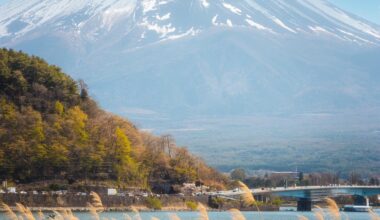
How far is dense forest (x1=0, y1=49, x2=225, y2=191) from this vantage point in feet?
219

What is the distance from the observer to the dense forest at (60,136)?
6662 cm

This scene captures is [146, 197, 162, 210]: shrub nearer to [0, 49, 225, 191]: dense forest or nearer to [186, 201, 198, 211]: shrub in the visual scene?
[0, 49, 225, 191]: dense forest

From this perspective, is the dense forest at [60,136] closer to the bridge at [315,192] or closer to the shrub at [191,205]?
the shrub at [191,205]

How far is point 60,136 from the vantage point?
68.6 metres

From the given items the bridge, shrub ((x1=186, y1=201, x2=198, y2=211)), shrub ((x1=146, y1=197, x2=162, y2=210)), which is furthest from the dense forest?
the bridge

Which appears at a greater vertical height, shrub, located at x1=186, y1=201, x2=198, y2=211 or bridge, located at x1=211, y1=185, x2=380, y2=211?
bridge, located at x1=211, y1=185, x2=380, y2=211

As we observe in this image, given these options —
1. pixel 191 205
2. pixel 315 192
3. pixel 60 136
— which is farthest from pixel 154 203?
pixel 315 192

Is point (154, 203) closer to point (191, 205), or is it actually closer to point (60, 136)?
point (191, 205)

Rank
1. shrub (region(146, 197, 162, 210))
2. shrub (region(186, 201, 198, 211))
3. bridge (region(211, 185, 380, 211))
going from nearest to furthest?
1. shrub (region(146, 197, 162, 210))
2. shrub (region(186, 201, 198, 211))
3. bridge (region(211, 185, 380, 211))

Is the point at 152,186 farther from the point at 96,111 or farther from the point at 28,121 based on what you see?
the point at 28,121

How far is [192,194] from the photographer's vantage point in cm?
7925

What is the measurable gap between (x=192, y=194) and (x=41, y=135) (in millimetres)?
17119

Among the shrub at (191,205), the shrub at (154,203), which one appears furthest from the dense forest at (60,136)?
the shrub at (191,205)

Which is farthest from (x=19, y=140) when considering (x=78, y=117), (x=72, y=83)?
(x=72, y=83)
